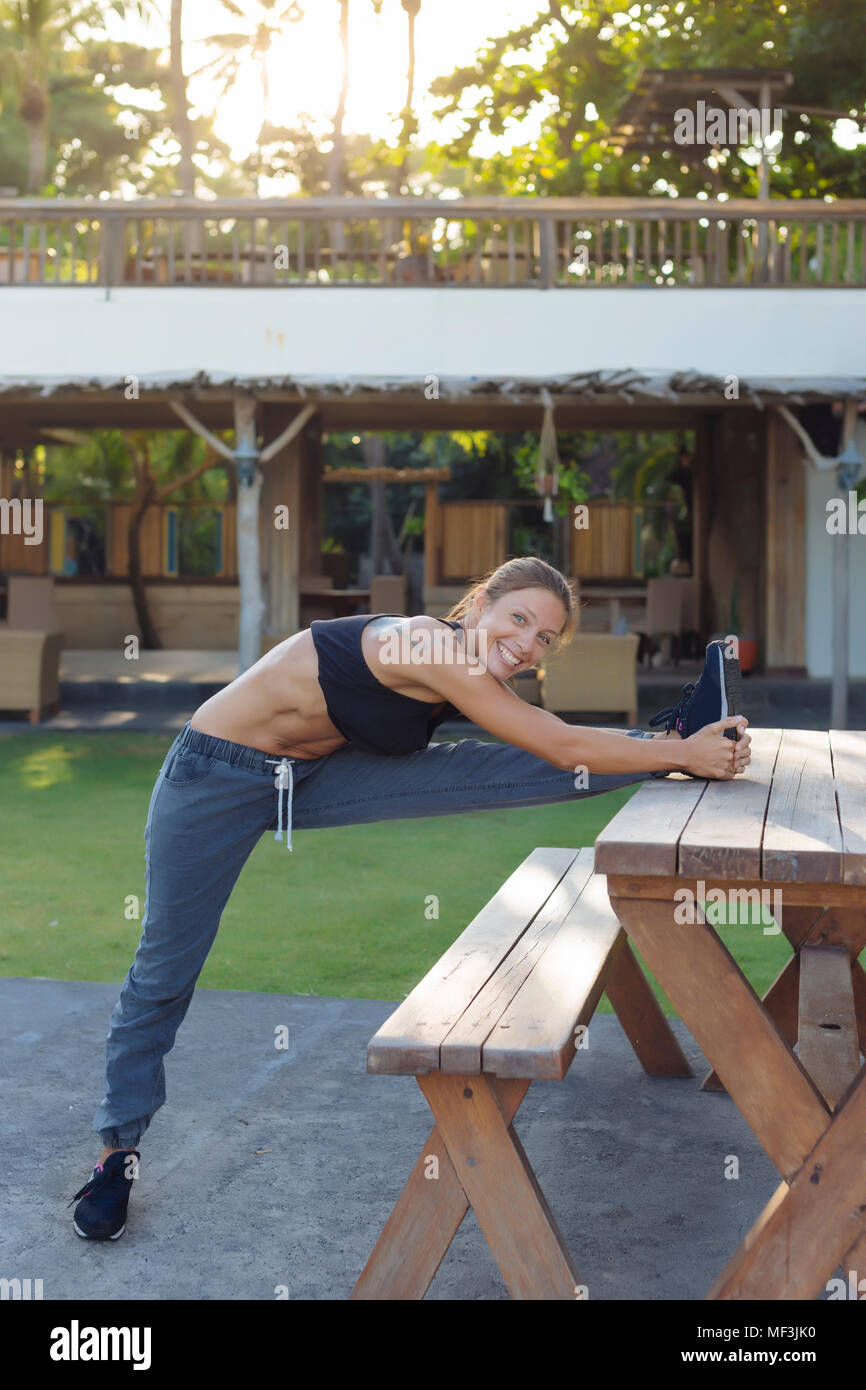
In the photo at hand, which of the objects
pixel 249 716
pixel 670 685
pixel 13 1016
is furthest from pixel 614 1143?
pixel 670 685

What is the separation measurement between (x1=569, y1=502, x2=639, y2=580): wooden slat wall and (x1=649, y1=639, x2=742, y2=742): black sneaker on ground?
14.9 metres

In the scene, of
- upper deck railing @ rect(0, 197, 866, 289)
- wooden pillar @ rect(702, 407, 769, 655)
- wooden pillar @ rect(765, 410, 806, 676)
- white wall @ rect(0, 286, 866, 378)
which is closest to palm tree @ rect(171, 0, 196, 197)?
upper deck railing @ rect(0, 197, 866, 289)

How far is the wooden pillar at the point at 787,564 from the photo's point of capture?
1402 cm

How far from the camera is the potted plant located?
13.8 meters

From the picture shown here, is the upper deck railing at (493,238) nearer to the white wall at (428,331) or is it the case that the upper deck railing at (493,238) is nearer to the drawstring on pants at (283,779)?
the white wall at (428,331)

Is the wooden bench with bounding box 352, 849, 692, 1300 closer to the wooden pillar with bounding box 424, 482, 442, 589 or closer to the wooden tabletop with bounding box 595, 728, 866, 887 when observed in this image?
the wooden tabletop with bounding box 595, 728, 866, 887

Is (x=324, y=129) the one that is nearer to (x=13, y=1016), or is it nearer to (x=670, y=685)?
(x=670, y=685)

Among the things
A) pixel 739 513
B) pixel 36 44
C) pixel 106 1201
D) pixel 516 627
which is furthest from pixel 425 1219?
pixel 36 44

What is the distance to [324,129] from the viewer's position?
29.6 meters

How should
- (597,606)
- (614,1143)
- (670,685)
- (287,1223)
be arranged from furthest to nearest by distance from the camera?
(597,606), (670,685), (614,1143), (287,1223)

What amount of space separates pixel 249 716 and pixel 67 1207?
109cm

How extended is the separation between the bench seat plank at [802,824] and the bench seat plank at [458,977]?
2.06ft

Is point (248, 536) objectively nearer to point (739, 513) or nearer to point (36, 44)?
point (739, 513)

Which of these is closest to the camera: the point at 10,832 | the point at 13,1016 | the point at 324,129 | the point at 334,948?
the point at 13,1016
